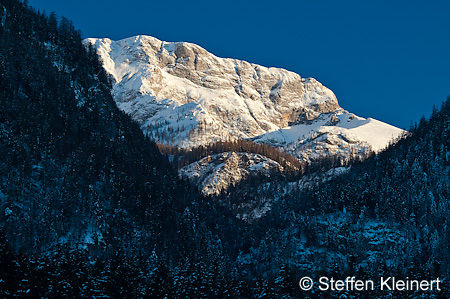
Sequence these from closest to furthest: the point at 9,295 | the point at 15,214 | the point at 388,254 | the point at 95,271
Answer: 1. the point at 9,295
2. the point at 95,271
3. the point at 15,214
4. the point at 388,254

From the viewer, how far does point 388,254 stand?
7692 inches

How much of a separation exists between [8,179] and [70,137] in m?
36.4

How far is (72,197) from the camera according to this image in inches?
6826

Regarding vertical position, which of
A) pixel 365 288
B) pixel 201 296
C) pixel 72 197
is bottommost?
pixel 201 296

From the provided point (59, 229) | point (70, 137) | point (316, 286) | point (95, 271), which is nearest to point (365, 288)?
point (316, 286)

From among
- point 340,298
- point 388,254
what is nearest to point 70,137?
point 388,254

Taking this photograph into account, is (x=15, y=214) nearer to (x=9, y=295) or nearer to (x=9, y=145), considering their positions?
(x=9, y=145)

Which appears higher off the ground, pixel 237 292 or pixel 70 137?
pixel 70 137

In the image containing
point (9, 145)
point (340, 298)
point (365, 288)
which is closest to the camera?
point (340, 298)

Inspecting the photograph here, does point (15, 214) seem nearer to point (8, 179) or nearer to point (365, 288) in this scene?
point (8, 179)

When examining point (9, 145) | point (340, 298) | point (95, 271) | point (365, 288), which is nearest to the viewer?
point (95, 271)

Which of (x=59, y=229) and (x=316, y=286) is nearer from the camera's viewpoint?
(x=316, y=286)

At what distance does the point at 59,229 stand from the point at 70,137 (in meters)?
40.2

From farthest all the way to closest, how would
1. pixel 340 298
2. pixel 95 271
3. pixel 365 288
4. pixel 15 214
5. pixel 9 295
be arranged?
pixel 15 214 < pixel 365 288 < pixel 340 298 < pixel 95 271 < pixel 9 295
